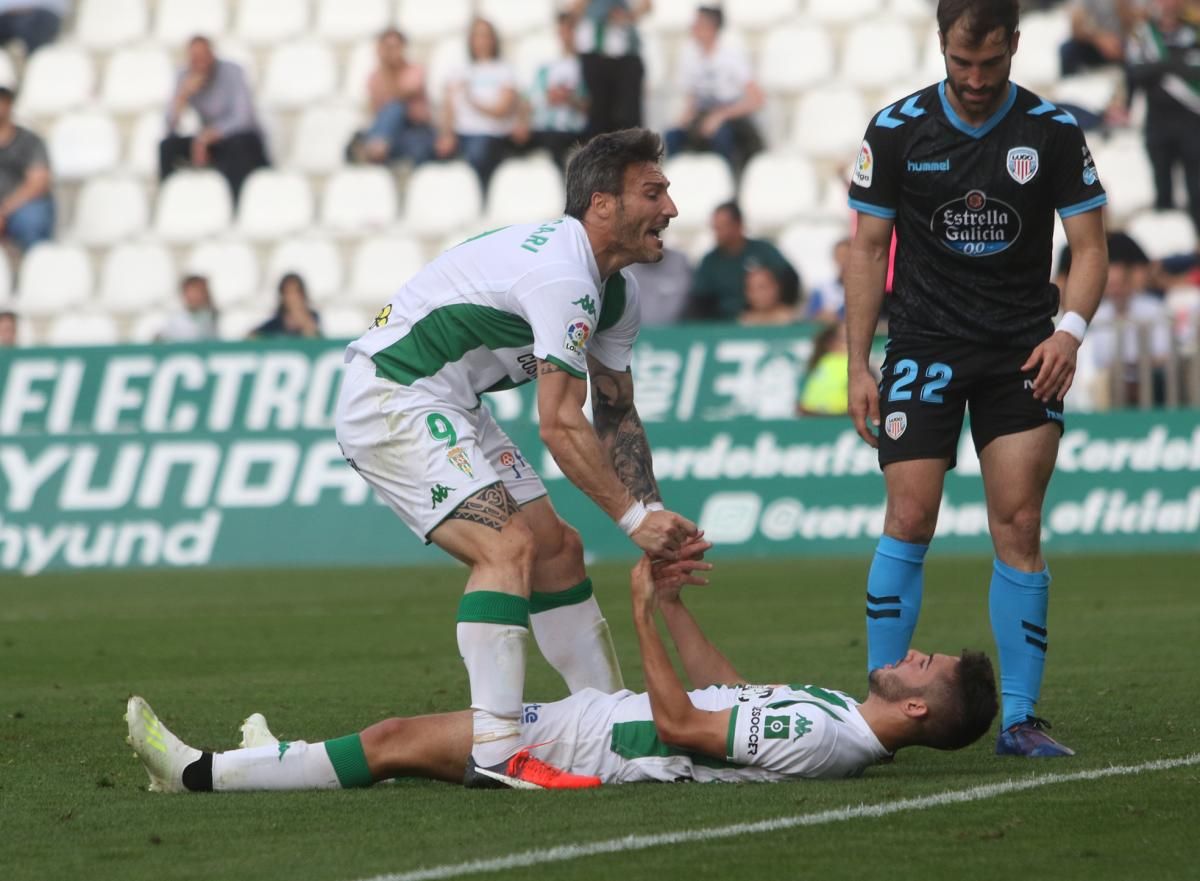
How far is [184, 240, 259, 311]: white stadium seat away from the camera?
2012cm

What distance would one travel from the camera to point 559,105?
19109 mm

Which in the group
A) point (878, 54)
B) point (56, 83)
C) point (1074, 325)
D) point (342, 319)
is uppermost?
point (878, 54)

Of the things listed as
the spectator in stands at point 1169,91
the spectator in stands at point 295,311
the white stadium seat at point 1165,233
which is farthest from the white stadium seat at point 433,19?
the white stadium seat at point 1165,233

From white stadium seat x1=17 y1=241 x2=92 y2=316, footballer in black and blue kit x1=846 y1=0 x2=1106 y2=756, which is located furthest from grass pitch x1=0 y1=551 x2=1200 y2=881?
white stadium seat x1=17 y1=241 x2=92 y2=316

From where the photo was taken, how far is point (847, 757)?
5.86 m

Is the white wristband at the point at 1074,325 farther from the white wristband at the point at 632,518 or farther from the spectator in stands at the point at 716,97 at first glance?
the spectator in stands at the point at 716,97

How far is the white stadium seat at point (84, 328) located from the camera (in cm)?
1978

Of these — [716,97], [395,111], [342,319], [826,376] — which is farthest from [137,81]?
[826,376]

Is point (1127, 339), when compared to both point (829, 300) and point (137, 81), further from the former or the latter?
point (137, 81)

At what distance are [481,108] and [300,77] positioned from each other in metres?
3.66

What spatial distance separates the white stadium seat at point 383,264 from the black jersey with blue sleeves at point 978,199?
13.1 metres

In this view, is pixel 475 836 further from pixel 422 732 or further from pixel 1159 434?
pixel 1159 434

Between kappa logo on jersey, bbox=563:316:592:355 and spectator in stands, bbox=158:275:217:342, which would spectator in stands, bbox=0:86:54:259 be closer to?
spectator in stands, bbox=158:275:217:342

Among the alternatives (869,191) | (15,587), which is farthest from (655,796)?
(15,587)
